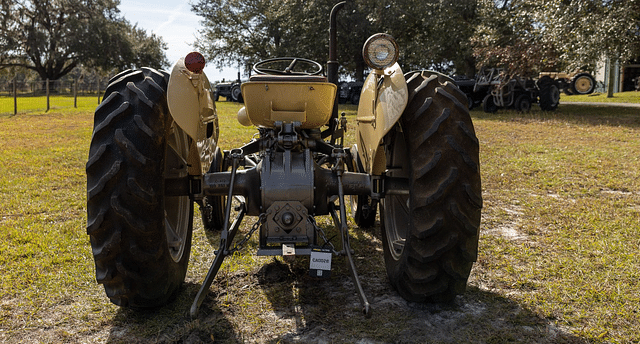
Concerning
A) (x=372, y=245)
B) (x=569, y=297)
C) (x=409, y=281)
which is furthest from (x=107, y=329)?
(x=569, y=297)

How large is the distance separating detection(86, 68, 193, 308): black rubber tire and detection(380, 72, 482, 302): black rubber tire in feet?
4.76

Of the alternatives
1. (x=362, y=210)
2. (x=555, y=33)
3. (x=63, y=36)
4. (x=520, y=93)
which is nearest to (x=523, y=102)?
(x=520, y=93)

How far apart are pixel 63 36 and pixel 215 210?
161 feet

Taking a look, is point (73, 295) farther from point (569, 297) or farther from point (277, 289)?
point (569, 297)

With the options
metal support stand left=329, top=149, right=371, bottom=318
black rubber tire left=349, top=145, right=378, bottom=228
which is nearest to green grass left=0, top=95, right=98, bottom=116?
black rubber tire left=349, top=145, right=378, bottom=228

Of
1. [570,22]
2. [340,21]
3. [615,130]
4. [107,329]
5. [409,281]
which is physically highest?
[340,21]

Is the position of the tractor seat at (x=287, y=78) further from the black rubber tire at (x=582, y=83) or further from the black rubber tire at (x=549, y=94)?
the black rubber tire at (x=582, y=83)

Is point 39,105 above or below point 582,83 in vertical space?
below

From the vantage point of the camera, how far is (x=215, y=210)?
4.75 metres

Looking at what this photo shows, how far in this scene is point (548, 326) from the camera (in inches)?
117

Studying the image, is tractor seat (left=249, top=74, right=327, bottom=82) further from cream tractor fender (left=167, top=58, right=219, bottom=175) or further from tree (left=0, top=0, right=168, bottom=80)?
tree (left=0, top=0, right=168, bottom=80)

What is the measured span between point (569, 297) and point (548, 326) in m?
0.48

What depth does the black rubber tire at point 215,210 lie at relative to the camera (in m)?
4.54

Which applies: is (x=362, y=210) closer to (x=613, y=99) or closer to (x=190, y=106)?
(x=190, y=106)
